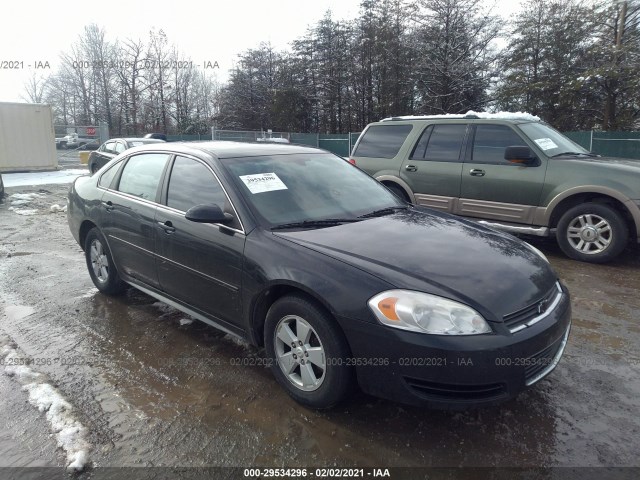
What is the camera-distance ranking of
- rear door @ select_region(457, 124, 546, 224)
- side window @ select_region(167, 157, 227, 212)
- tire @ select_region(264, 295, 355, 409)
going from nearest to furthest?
tire @ select_region(264, 295, 355, 409) → side window @ select_region(167, 157, 227, 212) → rear door @ select_region(457, 124, 546, 224)

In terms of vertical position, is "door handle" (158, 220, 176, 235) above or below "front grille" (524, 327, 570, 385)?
above

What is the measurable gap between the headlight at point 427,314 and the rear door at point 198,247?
1105 mm

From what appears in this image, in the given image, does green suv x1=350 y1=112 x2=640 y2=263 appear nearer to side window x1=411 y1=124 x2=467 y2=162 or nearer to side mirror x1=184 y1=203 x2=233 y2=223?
side window x1=411 y1=124 x2=467 y2=162

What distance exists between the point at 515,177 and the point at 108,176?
5036 millimetres

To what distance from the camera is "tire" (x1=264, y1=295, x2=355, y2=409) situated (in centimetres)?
245

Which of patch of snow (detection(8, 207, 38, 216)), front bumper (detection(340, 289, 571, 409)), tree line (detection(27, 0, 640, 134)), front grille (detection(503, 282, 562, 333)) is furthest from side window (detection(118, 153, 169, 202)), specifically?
tree line (detection(27, 0, 640, 134))

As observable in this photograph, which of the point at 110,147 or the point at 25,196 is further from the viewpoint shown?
the point at 110,147

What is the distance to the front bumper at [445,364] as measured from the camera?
2.21 m

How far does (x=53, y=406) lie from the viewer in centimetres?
283

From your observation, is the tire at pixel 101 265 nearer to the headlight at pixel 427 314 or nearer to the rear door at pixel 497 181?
→ the headlight at pixel 427 314

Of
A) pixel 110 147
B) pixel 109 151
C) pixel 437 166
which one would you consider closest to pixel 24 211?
pixel 109 151

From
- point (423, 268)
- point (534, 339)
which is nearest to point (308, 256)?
point (423, 268)

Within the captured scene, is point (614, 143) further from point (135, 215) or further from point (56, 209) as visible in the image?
point (56, 209)

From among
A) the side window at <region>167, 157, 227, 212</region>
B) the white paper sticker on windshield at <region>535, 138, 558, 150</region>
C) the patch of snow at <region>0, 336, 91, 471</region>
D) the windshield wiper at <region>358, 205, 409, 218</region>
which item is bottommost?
the patch of snow at <region>0, 336, 91, 471</region>
